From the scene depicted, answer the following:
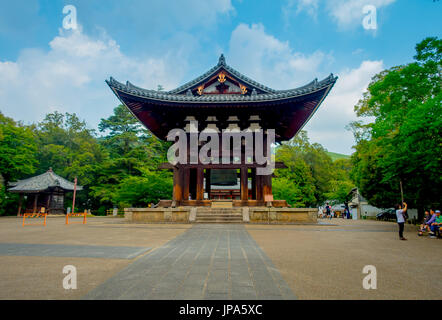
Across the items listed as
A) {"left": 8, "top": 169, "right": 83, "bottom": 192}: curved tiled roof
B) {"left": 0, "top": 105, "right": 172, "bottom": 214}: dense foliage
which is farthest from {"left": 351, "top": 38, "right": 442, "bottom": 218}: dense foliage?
{"left": 8, "top": 169, "right": 83, "bottom": 192}: curved tiled roof

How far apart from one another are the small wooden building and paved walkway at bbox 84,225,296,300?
34271 millimetres

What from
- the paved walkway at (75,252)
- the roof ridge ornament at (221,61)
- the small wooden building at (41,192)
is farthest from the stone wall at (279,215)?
the small wooden building at (41,192)

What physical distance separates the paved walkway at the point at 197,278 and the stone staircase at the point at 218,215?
7.72m

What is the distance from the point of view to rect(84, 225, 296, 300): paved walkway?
281 centimetres

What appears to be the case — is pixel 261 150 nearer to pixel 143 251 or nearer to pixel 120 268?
pixel 143 251

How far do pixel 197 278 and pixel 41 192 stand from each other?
37.4 metres

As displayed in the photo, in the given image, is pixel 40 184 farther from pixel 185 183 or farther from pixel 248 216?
pixel 248 216

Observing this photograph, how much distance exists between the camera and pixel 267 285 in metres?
3.16

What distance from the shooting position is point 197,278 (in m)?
3.41

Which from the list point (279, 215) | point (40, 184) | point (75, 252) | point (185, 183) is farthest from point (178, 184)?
point (40, 184)

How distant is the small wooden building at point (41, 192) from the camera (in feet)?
102

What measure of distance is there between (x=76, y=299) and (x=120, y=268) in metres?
1.30

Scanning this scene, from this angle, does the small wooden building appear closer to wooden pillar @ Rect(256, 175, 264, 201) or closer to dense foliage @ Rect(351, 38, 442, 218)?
wooden pillar @ Rect(256, 175, 264, 201)
